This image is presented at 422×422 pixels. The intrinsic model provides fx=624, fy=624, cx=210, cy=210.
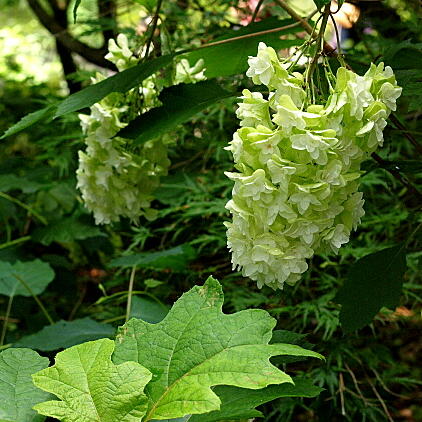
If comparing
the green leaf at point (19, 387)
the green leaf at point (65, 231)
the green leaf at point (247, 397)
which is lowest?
the green leaf at point (65, 231)

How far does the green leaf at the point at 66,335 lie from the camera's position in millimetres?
1237

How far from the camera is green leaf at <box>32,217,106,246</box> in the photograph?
181 cm

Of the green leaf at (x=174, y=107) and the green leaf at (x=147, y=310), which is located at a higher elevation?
the green leaf at (x=174, y=107)

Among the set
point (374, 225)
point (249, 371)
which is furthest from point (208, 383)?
point (374, 225)

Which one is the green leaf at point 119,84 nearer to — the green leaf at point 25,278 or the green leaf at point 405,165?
the green leaf at point 405,165

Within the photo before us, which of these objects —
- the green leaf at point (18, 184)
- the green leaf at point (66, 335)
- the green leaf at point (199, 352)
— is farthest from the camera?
the green leaf at point (18, 184)

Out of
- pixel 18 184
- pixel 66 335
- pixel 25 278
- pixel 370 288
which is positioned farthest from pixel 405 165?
pixel 18 184

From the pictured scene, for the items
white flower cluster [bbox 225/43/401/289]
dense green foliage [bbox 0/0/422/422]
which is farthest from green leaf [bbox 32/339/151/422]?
white flower cluster [bbox 225/43/401/289]

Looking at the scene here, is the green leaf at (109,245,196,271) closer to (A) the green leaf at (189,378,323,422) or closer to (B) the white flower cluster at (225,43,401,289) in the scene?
(B) the white flower cluster at (225,43,401,289)

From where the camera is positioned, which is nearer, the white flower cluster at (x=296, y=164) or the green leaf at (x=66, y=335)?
the white flower cluster at (x=296, y=164)

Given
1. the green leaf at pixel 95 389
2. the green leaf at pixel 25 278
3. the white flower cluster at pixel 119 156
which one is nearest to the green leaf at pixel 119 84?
the white flower cluster at pixel 119 156

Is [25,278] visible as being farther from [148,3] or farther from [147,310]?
[148,3]

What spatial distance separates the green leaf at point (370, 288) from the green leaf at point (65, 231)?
3.02 ft

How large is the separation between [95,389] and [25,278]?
1.12 meters
